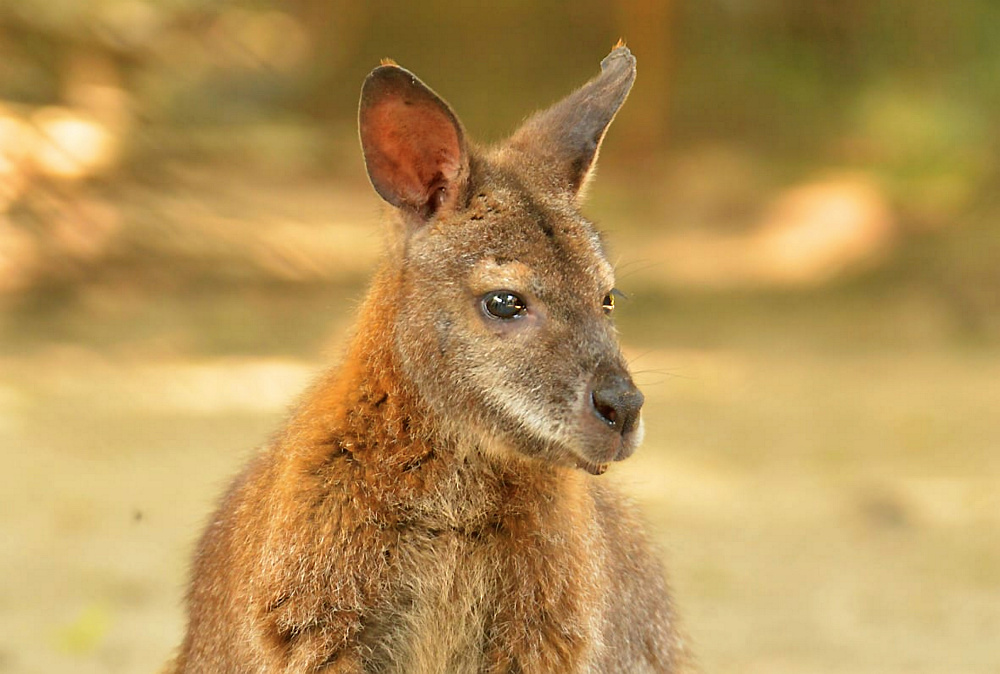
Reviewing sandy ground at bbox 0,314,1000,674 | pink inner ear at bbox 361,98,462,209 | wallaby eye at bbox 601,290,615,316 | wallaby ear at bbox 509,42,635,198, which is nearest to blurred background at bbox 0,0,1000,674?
sandy ground at bbox 0,314,1000,674

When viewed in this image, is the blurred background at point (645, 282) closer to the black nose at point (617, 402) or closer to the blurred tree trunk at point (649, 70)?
the blurred tree trunk at point (649, 70)

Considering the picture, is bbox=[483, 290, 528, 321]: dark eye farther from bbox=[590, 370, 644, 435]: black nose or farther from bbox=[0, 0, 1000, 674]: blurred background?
bbox=[0, 0, 1000, 674]: blurred background

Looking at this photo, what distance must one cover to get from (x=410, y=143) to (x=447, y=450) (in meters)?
0.82

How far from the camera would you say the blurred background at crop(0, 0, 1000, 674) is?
7.33 m

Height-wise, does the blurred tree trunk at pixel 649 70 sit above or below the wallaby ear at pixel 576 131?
above

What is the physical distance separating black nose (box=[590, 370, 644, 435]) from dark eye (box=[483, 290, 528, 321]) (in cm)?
28

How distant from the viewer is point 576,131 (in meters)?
4.15

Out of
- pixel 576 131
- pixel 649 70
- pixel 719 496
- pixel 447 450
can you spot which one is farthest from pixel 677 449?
pixel 649 70

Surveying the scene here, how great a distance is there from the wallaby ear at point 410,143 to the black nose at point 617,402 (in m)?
0.69

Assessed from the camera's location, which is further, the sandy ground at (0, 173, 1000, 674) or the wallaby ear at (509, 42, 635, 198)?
the sandy ground at (0, 173, 1000, 674)

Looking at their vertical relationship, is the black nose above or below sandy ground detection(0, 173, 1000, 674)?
below

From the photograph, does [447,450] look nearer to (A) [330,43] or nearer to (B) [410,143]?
(B) [410,143]

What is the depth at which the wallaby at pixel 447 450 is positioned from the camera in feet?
12.1

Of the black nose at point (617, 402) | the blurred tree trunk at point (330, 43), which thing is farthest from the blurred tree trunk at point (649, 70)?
the black nose at point (617, 402)
